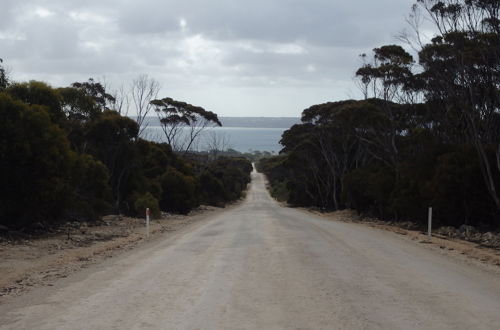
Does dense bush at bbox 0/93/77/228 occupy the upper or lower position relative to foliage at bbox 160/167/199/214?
upper

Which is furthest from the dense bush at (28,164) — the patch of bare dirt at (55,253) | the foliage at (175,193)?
the foliage at (175,193)

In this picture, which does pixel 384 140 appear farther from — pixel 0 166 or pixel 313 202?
pixel 313 202

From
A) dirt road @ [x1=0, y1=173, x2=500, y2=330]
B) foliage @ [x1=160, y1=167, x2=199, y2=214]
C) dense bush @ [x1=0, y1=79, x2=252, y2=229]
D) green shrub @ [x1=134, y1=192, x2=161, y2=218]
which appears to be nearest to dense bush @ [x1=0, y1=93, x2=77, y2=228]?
dense bush @ [x1=0, y1=79, x2=252, y2=229]

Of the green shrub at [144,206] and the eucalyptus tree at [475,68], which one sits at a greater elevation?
the eucalyptus tree at [475,68]

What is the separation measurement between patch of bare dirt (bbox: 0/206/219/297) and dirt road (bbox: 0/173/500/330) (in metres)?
0.79

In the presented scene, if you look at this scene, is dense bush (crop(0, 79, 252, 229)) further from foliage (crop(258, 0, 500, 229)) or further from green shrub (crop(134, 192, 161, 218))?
foliage (crop(258, 0, 500, 229))

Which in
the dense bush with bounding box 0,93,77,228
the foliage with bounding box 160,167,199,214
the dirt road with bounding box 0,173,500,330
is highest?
the dense bush with bounding box 0,93,77,228

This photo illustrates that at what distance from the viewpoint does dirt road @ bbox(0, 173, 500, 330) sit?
688 cm

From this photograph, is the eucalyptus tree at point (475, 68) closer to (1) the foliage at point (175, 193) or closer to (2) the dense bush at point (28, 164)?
(2) the dense bush at point (28, 164)

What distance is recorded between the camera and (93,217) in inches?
1105

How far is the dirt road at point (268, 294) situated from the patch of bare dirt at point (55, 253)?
31.0 inches

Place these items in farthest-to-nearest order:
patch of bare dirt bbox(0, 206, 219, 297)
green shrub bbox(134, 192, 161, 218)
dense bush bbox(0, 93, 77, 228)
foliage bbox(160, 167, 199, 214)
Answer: foliage bbox(160, 167, 199, 214) < green shrub bbox(134, 192, 161, 218) < dense bush bbox(0, 93, 77, 228) < patch of bare dirt bbox(0, 206, 219, 297)

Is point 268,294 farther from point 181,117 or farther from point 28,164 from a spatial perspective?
point 181,117

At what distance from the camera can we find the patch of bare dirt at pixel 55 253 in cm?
1075
